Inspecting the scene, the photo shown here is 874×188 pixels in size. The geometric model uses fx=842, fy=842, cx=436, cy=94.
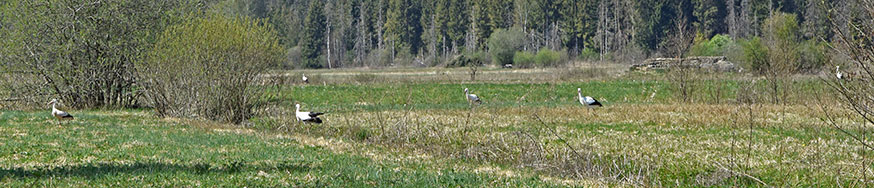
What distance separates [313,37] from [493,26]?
92.8 feet

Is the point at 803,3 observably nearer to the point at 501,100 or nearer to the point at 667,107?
the point at 501,100

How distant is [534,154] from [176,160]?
6336 mm

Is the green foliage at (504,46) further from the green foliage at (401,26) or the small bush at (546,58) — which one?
the green foliage at (401,26)

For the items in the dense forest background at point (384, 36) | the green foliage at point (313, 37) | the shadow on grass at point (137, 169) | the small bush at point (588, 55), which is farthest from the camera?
the green foliage at point (313, 37)

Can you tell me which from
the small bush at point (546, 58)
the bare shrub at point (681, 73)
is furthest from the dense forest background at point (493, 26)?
the bare shrub at point (681, 73)

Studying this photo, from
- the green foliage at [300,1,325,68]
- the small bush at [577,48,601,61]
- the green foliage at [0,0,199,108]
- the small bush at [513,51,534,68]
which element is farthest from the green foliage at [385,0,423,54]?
the green foliage at [0,0,199,108]

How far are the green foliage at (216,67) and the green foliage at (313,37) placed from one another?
9991 cm

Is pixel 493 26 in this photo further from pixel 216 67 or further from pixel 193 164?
pixel 193 164

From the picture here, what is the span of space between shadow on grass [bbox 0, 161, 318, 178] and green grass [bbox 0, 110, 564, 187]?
0.04 feet

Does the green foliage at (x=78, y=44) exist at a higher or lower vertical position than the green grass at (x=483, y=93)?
higher

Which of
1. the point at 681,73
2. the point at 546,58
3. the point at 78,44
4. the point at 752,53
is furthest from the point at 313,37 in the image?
the point at 78,44

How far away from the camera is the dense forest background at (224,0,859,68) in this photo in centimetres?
11206

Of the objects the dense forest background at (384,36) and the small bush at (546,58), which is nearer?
the dense forest background at (384,36)

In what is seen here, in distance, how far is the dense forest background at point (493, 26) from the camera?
112 meters
